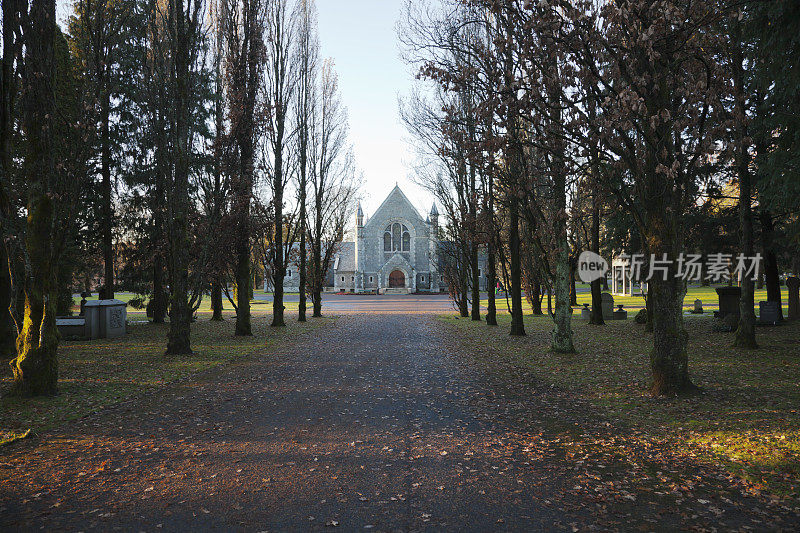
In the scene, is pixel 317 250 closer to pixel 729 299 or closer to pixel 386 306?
pixel 386 306

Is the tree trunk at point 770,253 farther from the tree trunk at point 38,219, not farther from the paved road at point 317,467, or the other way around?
the tree trunk at point 38,219

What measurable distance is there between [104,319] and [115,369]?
8.74 meters

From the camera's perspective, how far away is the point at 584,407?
789 centimetres

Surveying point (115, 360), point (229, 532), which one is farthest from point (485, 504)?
point (115, 360)

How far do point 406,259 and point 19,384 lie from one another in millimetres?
64370

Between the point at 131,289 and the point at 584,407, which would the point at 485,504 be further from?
the point at 131,289

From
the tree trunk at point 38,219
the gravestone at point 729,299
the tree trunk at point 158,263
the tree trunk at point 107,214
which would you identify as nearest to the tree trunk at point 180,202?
the tree trunk at point 38,219

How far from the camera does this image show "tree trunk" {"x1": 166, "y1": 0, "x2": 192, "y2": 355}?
1427cm

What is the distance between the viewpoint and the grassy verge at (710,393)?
5.52 metres

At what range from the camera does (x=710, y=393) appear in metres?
8.39

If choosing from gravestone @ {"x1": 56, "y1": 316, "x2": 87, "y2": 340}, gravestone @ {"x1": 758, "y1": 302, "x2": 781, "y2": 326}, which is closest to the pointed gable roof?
gravestone @ {"x1": 758, "y1": 302, "x2": 781, "y2": 326}

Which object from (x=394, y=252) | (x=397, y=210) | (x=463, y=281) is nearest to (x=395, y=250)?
(x=394, y=252)

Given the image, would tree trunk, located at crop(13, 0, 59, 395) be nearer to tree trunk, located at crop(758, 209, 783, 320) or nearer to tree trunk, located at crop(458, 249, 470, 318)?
tree trunk, located at crop(458, 249, 470, 318)

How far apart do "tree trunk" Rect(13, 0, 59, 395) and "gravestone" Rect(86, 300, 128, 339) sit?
11376 millimetres
